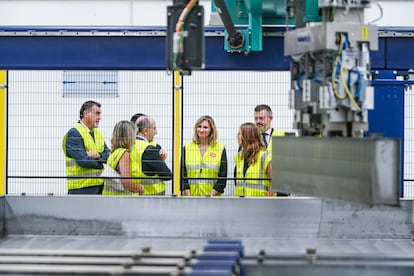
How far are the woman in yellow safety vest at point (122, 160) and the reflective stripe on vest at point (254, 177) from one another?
36.1 inches

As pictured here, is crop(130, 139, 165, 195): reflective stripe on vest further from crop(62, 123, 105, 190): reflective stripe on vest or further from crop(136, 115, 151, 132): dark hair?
crop(62, 123, 105, 190): reflective stripe on vest

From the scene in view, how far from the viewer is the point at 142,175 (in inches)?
299

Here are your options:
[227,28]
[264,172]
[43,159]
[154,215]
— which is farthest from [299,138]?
[43,159]

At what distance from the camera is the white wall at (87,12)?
11.0m

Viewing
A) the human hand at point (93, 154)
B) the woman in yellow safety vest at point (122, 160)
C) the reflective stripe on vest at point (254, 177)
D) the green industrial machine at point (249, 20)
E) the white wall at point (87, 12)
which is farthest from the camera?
the white wall at point (87, 12)

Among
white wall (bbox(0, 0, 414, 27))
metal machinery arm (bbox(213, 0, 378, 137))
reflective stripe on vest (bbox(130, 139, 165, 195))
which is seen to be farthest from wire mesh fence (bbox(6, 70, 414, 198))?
white wall (bbox(0, 0, 414, 27))

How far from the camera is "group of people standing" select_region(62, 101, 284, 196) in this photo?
7398 millimetres

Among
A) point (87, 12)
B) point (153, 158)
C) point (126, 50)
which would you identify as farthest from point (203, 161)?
point (87, 12)

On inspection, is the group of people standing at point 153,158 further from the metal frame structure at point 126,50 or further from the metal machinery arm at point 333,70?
the metal machinery arm at point 333,70

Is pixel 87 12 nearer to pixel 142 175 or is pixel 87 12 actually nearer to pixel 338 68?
pixel 142 175

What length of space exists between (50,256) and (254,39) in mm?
2126

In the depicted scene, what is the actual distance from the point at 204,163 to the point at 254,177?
1.75ft

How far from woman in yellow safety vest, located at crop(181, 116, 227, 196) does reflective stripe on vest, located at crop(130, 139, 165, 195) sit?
0.24m

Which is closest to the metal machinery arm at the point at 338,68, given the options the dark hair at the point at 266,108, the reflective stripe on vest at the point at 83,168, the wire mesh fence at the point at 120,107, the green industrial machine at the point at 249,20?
the green industrial machine at the point at 249,20
